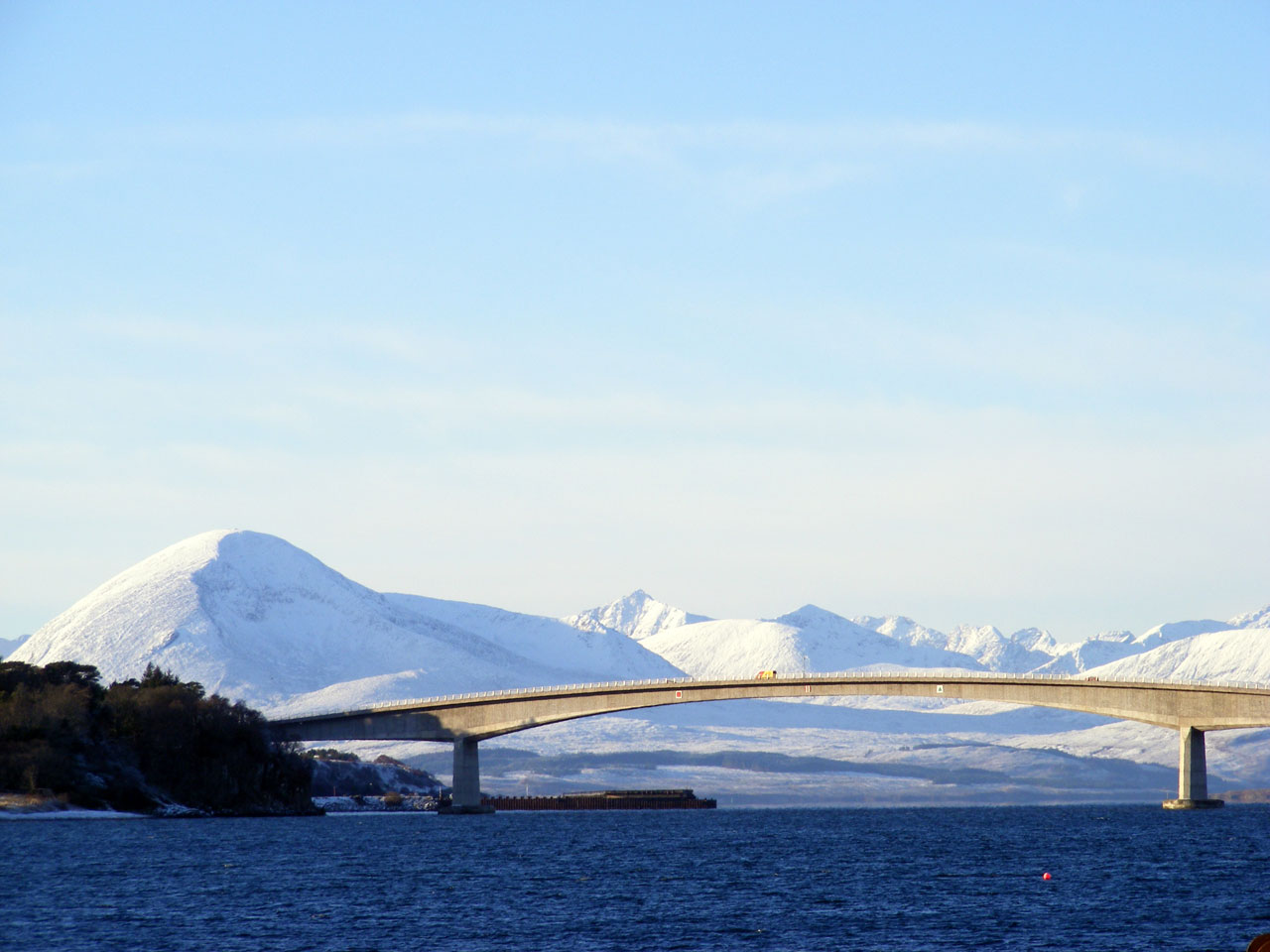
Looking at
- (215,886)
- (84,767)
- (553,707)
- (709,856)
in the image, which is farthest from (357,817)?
(215,886)

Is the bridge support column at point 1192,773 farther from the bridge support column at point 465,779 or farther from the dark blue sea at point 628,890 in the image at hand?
the bridge support column at point 465,779

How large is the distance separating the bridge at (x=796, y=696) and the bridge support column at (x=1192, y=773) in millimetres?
141

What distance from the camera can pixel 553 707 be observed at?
18388 cm

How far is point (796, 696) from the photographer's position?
189 meters

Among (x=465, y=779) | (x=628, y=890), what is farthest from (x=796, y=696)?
(x=628, y=890)

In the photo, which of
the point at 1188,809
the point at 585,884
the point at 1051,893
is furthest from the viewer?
the point at 1188,809

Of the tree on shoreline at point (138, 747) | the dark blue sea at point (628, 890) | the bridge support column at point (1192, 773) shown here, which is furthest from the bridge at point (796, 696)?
the dark blue sea at point (628, 890)

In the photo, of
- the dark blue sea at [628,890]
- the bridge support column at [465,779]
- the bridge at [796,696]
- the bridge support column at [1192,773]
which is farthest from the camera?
the bridge support column at [465,779]

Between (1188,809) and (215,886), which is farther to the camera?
(1188,809)

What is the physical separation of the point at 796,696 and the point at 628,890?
102225mm

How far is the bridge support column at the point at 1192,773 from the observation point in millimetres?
160250

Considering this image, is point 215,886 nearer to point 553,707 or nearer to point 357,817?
point 553,707

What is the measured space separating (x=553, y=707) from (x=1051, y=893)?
339 feet

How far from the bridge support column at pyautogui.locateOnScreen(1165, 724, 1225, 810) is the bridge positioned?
0.46 ft
